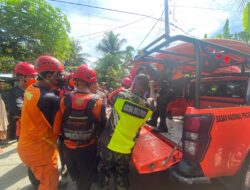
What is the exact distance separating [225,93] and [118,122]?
2.89 metres

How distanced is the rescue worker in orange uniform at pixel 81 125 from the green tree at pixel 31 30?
25.7 feet

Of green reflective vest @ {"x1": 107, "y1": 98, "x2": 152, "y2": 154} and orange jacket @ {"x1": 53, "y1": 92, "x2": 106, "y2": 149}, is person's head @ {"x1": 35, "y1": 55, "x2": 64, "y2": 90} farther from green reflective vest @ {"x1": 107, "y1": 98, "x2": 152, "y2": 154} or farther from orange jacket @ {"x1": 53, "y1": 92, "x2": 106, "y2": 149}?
green reflective vest @ {"x1": 107, "y1": 98, "x2": 152, "y2": 154}

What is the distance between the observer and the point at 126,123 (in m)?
2.50

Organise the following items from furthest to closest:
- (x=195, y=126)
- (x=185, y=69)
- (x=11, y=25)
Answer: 1. (x=11, y=25)
2. (x=185, y=69)
3. (x=195, y=126)

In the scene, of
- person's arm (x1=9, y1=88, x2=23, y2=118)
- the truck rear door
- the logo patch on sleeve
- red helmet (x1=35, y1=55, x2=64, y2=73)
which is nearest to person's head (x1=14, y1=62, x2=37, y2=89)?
red helmet (x1=35, y1=55, x2=64, y2=73)

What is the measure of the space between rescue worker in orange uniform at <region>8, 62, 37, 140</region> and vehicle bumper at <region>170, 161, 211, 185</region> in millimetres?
2572

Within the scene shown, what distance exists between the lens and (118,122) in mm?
2539

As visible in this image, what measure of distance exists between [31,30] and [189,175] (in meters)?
9.23

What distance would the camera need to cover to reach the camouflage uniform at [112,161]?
2592 millimetres

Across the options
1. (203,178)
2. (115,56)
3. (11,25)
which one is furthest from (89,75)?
(115,56)

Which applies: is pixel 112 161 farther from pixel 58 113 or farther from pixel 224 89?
pixel 224 89

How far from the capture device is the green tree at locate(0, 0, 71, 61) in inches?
357

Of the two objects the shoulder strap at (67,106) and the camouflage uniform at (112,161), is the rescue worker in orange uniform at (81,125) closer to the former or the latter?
the shoulder strap at (67,106)

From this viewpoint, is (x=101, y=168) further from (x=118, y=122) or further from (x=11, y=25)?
(x=11, y=25)
